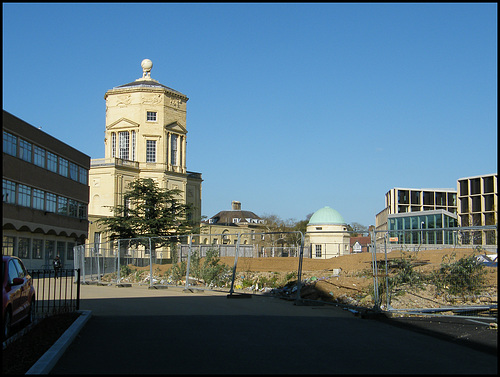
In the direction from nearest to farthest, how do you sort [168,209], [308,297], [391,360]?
[391,360] < [308,297] < [168,209]

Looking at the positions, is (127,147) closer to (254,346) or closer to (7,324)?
(7,324)

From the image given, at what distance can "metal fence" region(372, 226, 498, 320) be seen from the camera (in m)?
14.5

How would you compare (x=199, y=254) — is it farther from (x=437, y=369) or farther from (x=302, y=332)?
(x=437, y=369)

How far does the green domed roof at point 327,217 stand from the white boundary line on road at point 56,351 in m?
81.7

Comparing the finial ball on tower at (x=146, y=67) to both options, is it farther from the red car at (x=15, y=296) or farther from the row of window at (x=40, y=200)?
the red car at (x=15, y=296)

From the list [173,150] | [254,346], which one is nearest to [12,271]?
[254,346]

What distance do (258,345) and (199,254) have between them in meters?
14.8

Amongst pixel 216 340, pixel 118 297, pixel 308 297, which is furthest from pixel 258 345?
pixel 118 297

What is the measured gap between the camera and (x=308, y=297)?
19.6m

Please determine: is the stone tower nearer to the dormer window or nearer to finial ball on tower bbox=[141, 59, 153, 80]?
the dormer window

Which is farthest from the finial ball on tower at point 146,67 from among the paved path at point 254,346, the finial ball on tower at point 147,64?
the paved path at point 254,346

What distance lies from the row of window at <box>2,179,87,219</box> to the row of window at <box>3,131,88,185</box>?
2048 mm

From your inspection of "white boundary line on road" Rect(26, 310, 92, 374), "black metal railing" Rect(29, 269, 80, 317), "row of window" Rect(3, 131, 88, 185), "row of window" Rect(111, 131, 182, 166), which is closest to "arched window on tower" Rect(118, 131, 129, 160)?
"row of window" Rect(111, 131, 182, 166)

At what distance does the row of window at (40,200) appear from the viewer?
43.4 meters
